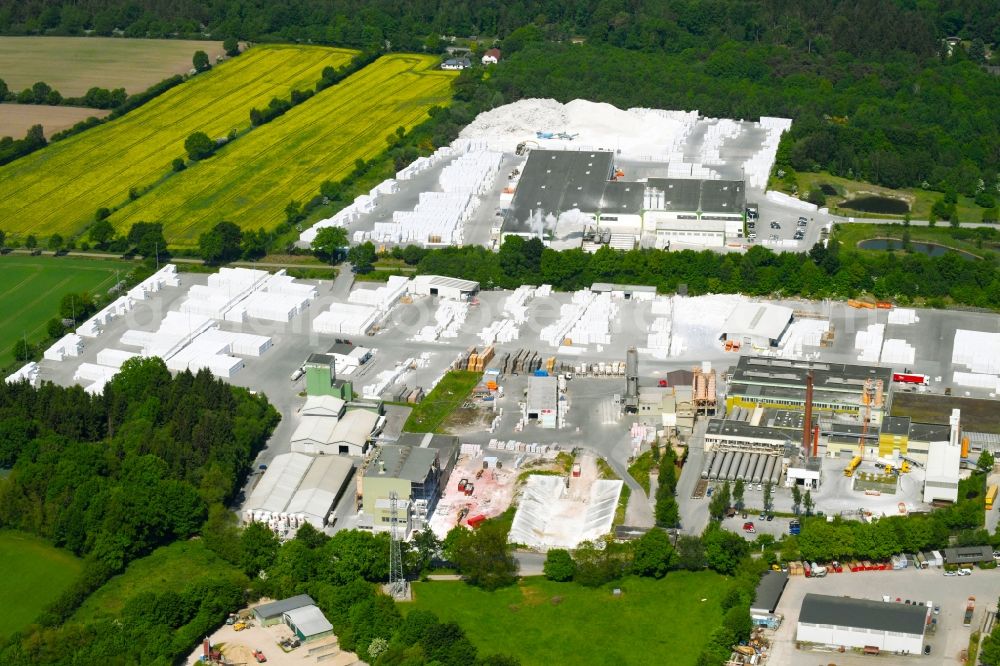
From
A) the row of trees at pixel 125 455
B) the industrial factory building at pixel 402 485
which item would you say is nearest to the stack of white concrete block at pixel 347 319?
the row of trees at pixel 125 455

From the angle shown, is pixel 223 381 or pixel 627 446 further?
pixel 223 381

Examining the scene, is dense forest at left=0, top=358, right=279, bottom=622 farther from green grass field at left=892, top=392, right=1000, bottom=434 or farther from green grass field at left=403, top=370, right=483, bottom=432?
green grass field at left=892, top=392, right=1000, bottom=434

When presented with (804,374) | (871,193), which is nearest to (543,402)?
(804,374)

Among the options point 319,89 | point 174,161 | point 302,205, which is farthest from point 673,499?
point 319,89

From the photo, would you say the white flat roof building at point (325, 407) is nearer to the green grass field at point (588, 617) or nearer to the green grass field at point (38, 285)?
the green grass field at point (588, 617)

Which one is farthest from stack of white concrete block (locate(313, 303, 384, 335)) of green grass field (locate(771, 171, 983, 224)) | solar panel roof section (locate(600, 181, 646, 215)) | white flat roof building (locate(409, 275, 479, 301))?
green grass field (locate(771, 171, 983, 224))

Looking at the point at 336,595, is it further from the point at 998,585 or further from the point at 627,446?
the point at 998,585

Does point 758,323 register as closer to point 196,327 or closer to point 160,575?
point 196,327
